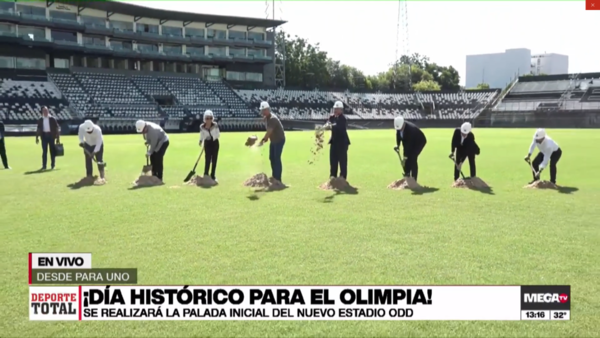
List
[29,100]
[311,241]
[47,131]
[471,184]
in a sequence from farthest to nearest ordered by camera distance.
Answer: [29,100] < [47,131] < [471,184] < [311,241]

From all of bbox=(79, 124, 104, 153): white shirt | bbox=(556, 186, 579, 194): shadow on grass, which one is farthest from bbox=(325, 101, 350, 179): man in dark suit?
bbox=(79, 124, 104, 153): white shirt

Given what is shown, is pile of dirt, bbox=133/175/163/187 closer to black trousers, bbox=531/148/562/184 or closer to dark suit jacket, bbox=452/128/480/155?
dark suit jacket, bbox=452/128/480/155

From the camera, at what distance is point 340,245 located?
7.16 metres

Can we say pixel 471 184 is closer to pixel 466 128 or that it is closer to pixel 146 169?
pixel 466 128

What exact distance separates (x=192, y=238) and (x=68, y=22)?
60040 mm

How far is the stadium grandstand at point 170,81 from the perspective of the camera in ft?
181

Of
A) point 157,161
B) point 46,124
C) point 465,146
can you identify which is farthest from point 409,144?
point 46,124

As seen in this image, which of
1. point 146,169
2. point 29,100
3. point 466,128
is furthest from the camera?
point 29,100

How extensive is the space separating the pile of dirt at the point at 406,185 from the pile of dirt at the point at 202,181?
16.5ft

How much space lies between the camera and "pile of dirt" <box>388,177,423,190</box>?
12.8 metres

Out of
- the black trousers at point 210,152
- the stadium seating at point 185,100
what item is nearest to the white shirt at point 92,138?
the black trousers at point 210,152

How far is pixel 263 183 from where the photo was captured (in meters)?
13.3

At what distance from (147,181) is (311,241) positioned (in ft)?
→ 26.1

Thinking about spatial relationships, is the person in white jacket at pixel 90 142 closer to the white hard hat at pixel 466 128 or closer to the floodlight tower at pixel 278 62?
the white hard hat at pixel 466 128
